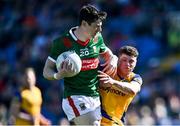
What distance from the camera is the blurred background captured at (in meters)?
17.8

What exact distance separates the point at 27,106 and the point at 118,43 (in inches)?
277

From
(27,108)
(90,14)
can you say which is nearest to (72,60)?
(90,14)

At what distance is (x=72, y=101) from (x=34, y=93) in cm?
415

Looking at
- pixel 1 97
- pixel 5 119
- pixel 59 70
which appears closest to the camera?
pixel 59 70

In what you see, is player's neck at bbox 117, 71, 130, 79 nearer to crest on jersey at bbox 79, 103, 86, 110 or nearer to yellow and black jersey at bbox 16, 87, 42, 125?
crest on jersey at bbox 79, 103, 86, 110

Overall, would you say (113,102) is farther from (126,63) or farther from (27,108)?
(27,108)

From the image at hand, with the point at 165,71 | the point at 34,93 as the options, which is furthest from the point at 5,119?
the point at 165,71

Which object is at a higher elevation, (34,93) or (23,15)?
(23,15)

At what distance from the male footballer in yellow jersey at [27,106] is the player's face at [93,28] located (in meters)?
4.01

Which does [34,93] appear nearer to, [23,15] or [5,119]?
[5,119]

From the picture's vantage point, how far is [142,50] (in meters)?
19.0

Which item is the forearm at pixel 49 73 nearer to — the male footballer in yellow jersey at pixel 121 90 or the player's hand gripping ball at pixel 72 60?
the player's hand gripping ball at pixel 72 60

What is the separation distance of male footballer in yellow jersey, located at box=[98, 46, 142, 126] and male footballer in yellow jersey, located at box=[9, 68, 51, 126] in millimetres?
3300

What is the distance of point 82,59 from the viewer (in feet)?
29.0
